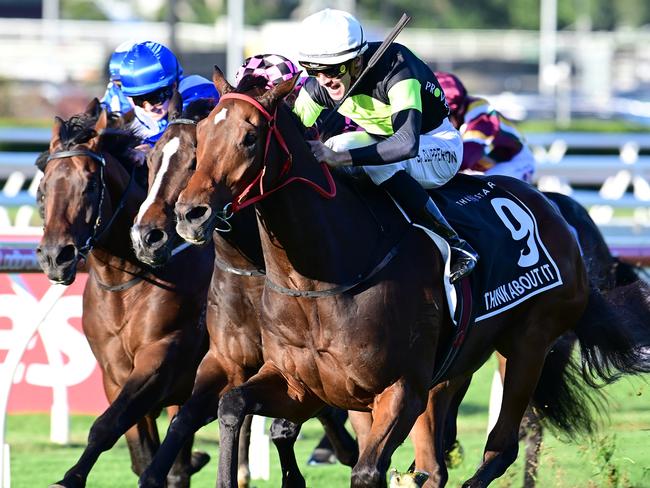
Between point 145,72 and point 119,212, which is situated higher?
point 145,72

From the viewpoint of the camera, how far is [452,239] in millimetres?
4887

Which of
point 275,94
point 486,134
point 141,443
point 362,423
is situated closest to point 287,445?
point 362,423

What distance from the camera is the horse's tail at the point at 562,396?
591cm

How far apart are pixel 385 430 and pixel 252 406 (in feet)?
1.58

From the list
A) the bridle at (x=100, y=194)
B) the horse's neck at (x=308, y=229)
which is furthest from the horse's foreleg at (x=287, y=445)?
the bridle at (x=100, y=194)

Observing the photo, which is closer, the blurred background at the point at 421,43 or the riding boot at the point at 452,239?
the riding boot at the point at 452,239

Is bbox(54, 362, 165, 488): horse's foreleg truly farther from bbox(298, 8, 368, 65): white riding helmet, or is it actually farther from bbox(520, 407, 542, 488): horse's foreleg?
bbox(520, 407, 542, 488): horse's foreleg

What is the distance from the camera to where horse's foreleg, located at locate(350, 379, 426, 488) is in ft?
14.4

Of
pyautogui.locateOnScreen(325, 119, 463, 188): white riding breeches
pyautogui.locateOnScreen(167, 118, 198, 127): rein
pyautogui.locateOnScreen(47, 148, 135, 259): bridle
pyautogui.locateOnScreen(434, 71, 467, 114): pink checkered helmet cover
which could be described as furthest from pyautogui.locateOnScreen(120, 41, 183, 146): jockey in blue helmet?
pyautogui.locateOnScreen(434, 71, 467, 114): pink checkered helmet cover

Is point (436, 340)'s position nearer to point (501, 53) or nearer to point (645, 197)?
point (645, 197)

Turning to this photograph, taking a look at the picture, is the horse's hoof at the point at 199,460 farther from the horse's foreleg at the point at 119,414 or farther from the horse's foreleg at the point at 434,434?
the horse's foreleg at the point at 434,434

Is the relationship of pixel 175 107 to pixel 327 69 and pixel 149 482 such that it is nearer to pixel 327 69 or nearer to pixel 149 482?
pixel 327 69

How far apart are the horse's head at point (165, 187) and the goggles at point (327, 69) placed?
0.53 metres

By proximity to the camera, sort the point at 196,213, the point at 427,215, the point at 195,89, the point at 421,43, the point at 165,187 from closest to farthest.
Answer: the point at 196,213, the point at 165,187, the point at 427,215, the point at 195,89, the point at 421,43
